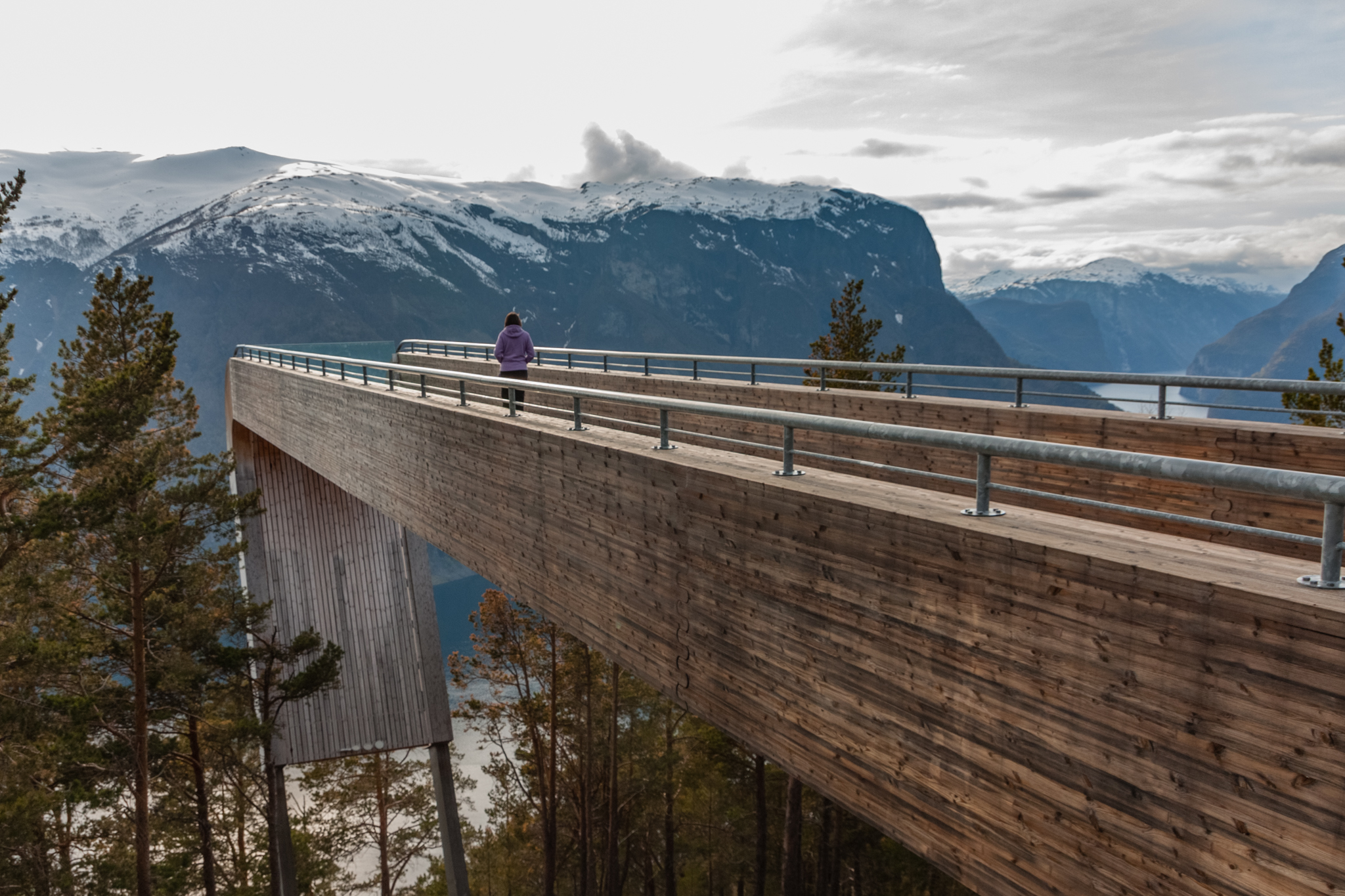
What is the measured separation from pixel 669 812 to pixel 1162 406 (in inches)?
894

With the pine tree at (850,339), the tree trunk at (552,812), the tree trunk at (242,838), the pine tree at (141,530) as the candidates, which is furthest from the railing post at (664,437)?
the tree trunk at (242,838)

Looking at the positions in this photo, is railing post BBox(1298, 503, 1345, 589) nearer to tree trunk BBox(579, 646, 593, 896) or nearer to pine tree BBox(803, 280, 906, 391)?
tree trunk BBox(579, 646, 593, 896)

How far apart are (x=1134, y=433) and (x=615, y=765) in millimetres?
20253

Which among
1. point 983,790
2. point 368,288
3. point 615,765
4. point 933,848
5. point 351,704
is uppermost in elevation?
point 368,288

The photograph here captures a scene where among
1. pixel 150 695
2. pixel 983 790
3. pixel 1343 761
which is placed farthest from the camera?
pixel 150 695

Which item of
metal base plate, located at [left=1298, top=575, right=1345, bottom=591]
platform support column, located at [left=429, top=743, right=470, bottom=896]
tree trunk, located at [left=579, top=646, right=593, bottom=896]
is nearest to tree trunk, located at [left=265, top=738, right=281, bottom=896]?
platform support column, located at [left=429, top=743, right=470, bottom=896]

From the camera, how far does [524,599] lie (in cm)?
777

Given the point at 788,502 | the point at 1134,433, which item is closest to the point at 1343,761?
the point at 788,502

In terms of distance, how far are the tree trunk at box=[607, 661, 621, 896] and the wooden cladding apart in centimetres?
562

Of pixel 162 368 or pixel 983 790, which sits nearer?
pixel 983 790

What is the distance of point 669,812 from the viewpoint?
88.2 feet

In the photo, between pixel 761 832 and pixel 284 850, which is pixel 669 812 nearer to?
pixel 761 832

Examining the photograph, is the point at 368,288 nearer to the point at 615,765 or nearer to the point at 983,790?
the point at 615,765

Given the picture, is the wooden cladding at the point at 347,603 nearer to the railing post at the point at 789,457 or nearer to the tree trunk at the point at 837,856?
the tree trunk at the point at 837,856
